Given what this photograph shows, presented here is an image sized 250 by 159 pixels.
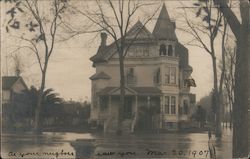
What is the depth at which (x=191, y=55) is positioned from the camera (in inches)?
438

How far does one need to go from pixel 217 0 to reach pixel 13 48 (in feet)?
13.2

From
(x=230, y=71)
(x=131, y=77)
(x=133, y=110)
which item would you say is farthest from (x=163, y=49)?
(x=230, y=71)

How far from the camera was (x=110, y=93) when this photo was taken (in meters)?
10.9

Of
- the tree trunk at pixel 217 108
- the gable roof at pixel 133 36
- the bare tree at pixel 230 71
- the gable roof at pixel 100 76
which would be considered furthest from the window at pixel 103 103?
the bare tree at pixel 230 71

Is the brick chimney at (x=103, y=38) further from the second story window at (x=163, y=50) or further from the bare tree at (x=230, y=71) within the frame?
the bare tree at (x=230, y=71)

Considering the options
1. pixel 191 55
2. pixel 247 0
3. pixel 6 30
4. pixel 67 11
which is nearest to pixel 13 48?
pixel 6 30

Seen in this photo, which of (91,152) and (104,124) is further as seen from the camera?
(104,124)

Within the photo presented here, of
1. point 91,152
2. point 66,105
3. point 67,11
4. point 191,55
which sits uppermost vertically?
point 67,11

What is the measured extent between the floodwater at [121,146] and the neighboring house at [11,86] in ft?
2.50

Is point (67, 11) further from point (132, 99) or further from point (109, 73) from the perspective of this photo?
point (132, 99)

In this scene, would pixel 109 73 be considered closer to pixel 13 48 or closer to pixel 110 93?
pixel 110 93

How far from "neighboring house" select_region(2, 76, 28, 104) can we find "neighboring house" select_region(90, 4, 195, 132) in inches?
55.9

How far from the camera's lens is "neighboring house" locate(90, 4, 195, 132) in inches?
434

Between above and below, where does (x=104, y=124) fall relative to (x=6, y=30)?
below
